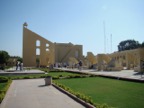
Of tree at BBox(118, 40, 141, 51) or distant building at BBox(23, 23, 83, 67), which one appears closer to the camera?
distant building at BBox(23, 23, 83, 67)

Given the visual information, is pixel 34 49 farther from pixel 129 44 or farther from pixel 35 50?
pixel 129 44

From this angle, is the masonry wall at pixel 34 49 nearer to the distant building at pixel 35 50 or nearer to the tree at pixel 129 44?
the distant building at pixel 35 50

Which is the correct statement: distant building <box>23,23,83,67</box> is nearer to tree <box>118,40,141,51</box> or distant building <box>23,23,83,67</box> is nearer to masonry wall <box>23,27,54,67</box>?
masonry wall <box>23,27,54,67</box>

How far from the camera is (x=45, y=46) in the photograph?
143 feet

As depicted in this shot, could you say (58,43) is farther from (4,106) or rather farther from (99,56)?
(4,106)

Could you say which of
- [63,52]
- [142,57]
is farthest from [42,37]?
[142,57]

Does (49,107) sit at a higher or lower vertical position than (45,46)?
lower

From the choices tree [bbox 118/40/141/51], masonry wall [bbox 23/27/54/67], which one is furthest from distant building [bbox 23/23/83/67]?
tree [bbox 118/40/141/51]

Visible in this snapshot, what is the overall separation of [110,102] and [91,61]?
97.5ft

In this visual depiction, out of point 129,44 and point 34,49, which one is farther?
point 129,44

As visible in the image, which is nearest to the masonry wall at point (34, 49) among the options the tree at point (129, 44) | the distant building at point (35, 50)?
the distant building at point (35, 50)

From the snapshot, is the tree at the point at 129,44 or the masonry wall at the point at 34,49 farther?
the tree at the point at 129,44

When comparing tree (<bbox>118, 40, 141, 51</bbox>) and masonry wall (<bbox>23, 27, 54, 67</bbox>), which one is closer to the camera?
masonry wall (<bbox>23, 27, 54, 67</bbox>)

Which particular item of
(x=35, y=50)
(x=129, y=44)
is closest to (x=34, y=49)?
(x=35, y=50)
